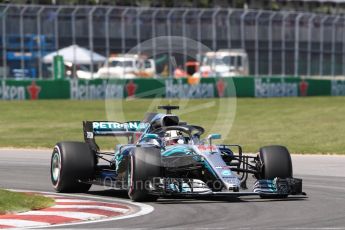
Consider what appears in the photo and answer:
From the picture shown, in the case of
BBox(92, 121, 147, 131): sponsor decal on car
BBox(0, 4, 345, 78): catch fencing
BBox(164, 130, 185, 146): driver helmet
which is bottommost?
BBox(164, 130, 185, 146): driver helmet

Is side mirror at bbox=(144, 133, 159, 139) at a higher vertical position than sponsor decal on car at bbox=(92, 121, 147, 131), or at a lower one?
lower

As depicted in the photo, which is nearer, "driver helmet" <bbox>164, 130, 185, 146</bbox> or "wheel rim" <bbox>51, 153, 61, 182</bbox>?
"driver helmet" <bbox>164, 130, 185, 146</bbox>

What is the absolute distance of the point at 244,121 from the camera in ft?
134

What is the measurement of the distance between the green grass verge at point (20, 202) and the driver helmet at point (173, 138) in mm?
2204

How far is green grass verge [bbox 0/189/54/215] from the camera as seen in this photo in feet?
45.7

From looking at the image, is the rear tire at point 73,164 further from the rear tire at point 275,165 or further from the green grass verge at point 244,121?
the green grass verge at point 244,121

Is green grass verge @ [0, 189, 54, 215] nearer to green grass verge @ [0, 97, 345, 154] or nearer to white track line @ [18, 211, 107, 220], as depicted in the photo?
white track line @ [18, 211, 107, 220]

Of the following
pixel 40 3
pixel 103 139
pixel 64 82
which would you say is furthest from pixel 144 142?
pixel 40 3

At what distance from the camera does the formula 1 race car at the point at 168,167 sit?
15.4m

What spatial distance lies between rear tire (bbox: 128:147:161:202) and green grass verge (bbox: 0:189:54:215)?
1188 mm

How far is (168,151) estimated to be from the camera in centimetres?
1625

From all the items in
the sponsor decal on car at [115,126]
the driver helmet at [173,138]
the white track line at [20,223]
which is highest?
the sponsor decal on car at [115,126]

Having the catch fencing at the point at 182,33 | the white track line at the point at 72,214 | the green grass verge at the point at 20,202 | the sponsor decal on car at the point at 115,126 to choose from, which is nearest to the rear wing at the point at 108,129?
the sponsor decal on car at the point at 115,126

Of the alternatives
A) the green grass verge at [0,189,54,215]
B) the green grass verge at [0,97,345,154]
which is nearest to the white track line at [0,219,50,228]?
the green grass verge at [0,189,54,215]
